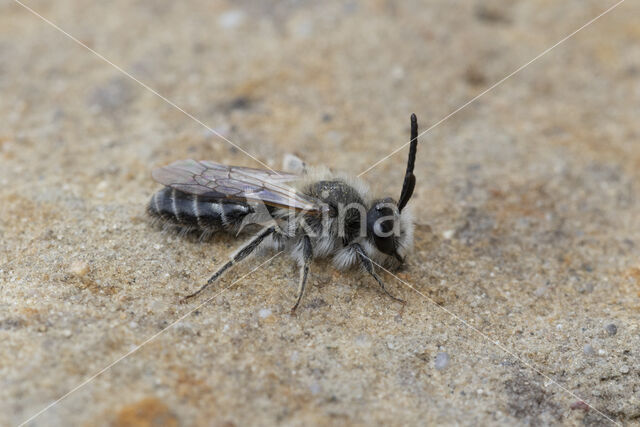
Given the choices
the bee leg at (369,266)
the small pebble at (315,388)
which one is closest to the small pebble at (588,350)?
the bee leg at (369,266)

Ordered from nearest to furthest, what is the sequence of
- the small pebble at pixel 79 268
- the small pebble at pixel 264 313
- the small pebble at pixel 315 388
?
the small pebble at pixel 315 388
the small pebble at pixel 264 313
the small pebble at pixel 79 268

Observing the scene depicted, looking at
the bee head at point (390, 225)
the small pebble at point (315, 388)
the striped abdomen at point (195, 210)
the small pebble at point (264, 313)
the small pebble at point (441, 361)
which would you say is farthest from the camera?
the striped abdomen at point (195, 210)

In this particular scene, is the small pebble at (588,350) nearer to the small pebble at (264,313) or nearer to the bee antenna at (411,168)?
the bee antenna at (411,168)

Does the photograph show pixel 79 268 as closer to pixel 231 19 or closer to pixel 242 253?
pixel 242 253

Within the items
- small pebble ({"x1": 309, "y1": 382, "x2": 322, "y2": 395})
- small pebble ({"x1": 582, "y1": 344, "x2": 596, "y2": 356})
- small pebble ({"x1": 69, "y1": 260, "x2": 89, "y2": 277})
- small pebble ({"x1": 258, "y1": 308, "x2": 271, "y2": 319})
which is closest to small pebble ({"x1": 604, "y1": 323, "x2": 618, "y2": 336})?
small pebble ({"x1": 582, "y1": 344, "x2": 596, "y2": 356})

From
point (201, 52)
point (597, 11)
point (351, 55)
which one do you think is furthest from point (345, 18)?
point (597, 11)

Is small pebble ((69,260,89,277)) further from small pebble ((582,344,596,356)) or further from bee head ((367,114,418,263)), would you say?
small pebble ((582,344,596,356))

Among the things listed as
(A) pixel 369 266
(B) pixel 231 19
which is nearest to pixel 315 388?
(A) pixel 369 266

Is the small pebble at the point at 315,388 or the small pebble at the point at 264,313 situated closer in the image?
the small pebble at the point at 315,388
